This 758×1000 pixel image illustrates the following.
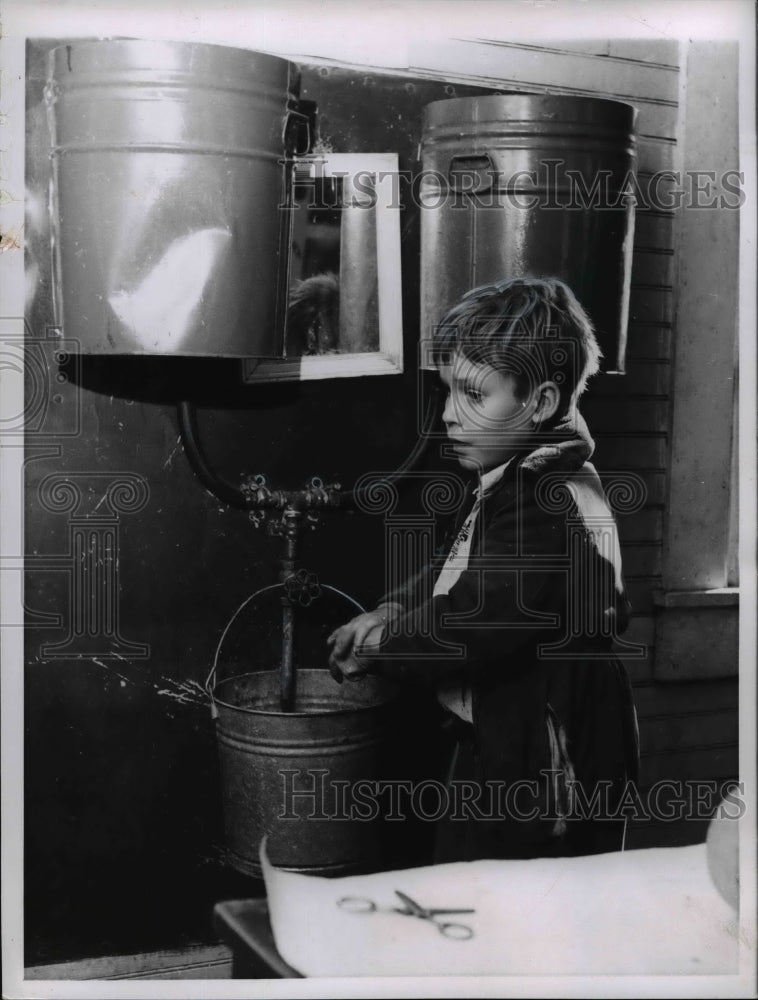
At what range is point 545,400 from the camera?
7.84 ft

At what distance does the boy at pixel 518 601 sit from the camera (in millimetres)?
2371

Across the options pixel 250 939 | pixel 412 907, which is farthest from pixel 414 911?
pixel 250 939

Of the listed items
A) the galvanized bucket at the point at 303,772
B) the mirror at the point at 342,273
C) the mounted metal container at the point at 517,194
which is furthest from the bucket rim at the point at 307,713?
the mounted metal container at the point at 517,194

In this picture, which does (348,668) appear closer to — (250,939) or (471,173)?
(250,939)

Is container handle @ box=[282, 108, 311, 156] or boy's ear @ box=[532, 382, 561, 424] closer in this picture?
container handle @ box=[282, 108, 311, 156]

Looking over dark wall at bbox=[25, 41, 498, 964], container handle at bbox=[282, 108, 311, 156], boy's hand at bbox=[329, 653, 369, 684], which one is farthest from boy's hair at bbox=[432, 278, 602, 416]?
boy's hand at bbox=[329, 653, 369, 684]

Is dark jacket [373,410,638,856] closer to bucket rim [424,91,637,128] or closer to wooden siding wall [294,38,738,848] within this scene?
wooden siding wall [294,38,738,848]

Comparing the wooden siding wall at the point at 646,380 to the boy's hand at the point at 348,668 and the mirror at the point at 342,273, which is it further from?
the boy's hand at the point at 348,668

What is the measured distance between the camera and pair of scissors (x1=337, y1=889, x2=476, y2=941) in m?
2.35

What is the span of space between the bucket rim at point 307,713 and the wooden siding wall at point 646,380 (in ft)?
1.97

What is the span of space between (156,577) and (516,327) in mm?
1028


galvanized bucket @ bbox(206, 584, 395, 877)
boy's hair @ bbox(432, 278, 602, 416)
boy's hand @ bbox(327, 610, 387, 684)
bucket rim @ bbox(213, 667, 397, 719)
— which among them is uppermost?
boy's hair @ bbox(432, 278, 602, 416)

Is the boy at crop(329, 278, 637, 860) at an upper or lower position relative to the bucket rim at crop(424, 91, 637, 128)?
lower

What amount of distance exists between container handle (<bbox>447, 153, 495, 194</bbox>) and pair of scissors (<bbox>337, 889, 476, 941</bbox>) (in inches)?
65.0
